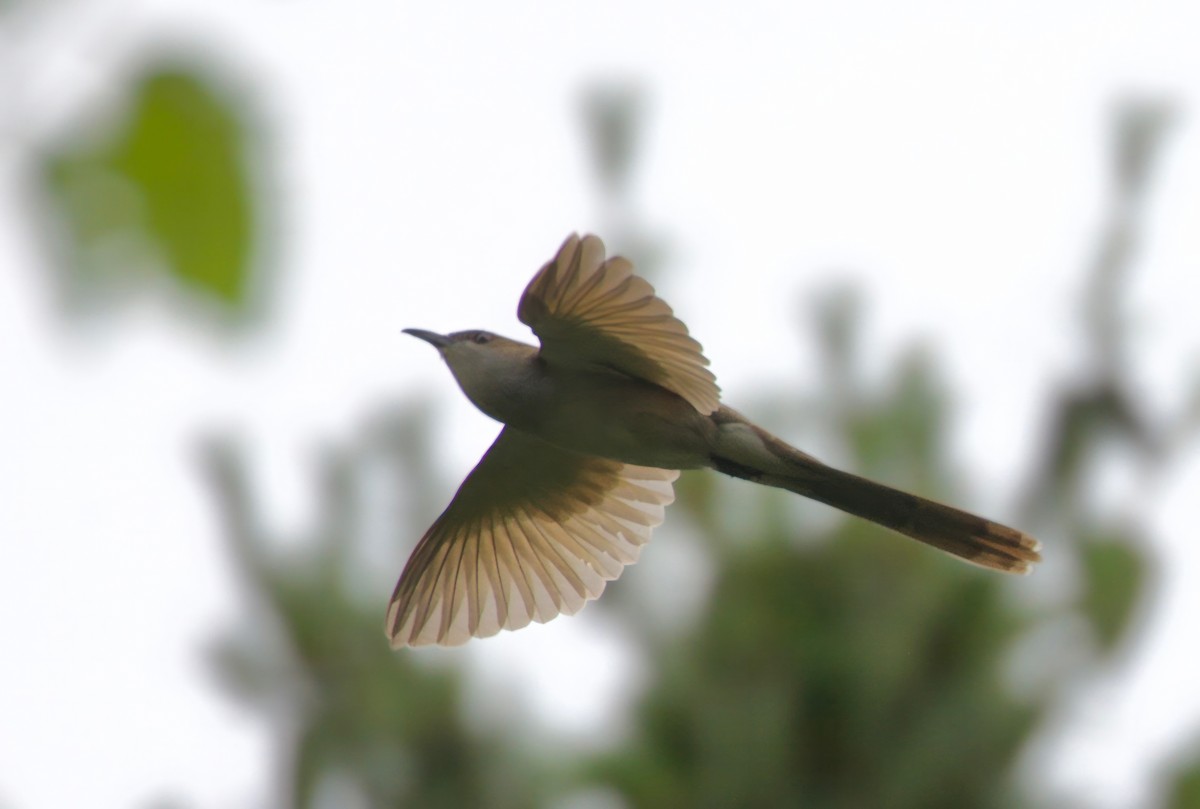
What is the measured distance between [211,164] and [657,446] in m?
2.48

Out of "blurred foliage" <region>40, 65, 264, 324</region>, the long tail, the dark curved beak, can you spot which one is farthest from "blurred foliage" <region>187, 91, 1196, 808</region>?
"blurred foliage" <region>40, 65, 264, 324</region>

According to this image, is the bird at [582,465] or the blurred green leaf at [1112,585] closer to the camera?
the bird at [582,465]

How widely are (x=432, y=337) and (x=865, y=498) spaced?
3.81ft

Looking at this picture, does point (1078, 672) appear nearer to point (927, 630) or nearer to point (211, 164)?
point (927, 630)

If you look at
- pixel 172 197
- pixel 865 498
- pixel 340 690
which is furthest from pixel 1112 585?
pixel 172 197

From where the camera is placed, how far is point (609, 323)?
3.19 metres

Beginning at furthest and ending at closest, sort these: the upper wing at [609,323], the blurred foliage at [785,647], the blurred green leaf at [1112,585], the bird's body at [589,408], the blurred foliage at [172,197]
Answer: the blurred green leaf at [1112,585], the blurred foliage at [785,647], the bird's body at [589,408], the upper wing at [609,323], the blurred foliage at [172,197]

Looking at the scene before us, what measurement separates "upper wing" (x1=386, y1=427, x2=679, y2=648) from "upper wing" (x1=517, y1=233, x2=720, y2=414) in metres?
0.67

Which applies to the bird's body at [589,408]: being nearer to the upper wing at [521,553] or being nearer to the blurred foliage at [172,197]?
the upper wing at [521,553]

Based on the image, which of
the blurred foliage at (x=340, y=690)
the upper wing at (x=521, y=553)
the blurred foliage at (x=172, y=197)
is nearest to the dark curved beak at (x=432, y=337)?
the upper wing at (x=521, y=553)

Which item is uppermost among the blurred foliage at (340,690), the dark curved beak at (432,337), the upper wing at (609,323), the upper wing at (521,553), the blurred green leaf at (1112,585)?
the blurred green leaf at (1112,585)

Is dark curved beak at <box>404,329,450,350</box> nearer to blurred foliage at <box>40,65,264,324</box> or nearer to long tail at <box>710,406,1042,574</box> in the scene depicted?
long tail at <box>710,406,1042,574</box>

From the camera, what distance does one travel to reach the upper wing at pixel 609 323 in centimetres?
295

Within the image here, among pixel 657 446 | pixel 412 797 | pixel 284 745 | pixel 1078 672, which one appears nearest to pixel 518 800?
pixel 412 797
